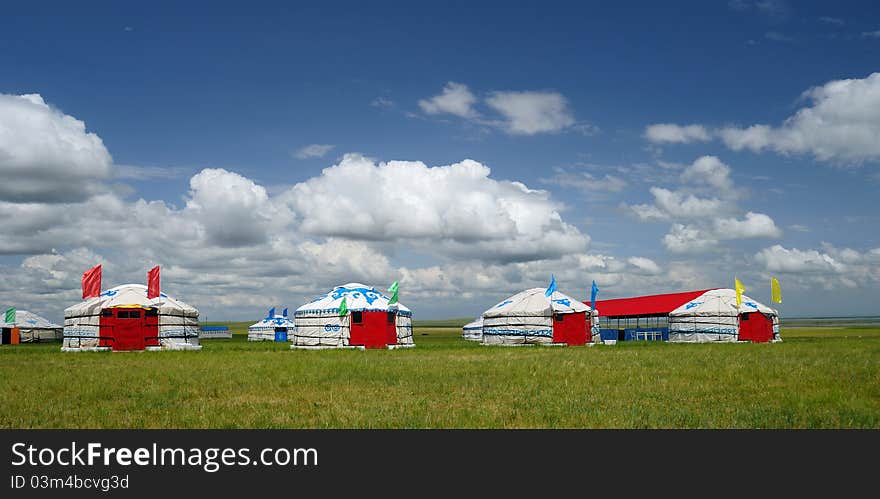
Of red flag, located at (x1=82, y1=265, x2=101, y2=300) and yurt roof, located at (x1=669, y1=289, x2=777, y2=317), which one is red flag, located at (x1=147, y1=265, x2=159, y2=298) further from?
yurt roof, located at (x1=669, y1=289, x2=777, y2=317)

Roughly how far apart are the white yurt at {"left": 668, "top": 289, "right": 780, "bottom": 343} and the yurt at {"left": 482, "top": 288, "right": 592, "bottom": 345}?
764cm

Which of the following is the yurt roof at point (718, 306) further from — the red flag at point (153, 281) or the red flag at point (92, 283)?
the red flag at point (92, 283)

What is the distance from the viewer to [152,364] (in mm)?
21500

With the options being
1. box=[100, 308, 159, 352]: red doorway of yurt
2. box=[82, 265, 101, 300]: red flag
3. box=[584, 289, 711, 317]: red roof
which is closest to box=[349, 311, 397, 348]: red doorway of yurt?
box=[100, 308, 159, 352]: red doorway of yurt

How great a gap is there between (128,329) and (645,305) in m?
36.2

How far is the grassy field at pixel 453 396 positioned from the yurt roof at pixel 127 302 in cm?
1434

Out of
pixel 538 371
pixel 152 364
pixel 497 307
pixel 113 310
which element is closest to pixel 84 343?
pixel 113 310

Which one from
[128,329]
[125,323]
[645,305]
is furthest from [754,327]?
[125,323]

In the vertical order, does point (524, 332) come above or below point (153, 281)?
below

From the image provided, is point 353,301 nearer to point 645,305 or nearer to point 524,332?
point 524,332

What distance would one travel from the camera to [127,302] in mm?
33812
